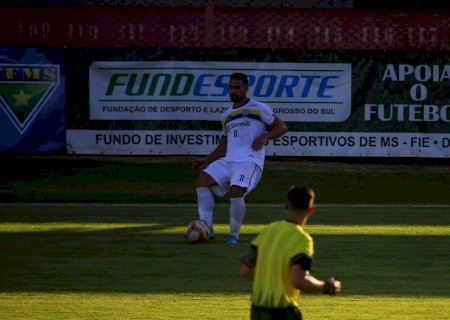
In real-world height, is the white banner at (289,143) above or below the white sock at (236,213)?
above

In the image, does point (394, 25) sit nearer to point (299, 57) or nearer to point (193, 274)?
point (299, 57)

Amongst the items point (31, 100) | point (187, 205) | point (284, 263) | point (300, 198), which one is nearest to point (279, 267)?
point (284, 263)

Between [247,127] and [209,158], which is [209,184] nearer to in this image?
[209,158]

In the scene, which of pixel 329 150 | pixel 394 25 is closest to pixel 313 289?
pixel 329 150

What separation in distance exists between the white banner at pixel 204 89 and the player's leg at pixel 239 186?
7.09 metres

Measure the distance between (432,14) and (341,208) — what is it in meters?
7.04

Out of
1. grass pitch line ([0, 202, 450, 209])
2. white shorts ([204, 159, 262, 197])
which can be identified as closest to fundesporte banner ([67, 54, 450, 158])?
grass pitch line ([0, 202, 450, 209])

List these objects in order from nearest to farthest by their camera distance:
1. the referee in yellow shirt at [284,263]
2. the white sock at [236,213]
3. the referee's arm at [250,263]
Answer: the referee in yellow shirt at [284,263], the referee's arm at [250,263], the white sock at [236,213]

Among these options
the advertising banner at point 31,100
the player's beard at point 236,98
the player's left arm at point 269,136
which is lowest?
the player's left arm at point 269,136

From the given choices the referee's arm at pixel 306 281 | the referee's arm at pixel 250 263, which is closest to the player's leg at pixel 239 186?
the referee's arm at pixel 250 263

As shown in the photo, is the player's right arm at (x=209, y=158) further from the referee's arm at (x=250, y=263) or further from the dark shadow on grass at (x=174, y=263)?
the referee's arm at (x=250, y=263)

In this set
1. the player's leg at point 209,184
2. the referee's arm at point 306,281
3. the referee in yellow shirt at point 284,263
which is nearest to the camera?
the referee's arm at point 306,281

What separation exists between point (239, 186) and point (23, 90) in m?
8.25

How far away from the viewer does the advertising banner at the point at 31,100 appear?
22297mm
